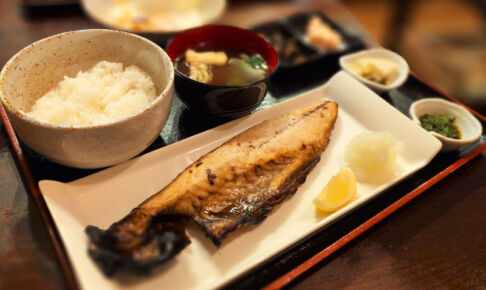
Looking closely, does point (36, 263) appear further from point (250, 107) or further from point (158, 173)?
point (250, 107)

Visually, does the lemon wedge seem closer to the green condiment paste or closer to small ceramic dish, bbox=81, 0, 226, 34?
the green condiment paste

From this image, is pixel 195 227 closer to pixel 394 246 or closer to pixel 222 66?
pixel 394 246

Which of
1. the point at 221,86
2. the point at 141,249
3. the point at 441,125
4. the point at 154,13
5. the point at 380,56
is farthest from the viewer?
the point at 154,13

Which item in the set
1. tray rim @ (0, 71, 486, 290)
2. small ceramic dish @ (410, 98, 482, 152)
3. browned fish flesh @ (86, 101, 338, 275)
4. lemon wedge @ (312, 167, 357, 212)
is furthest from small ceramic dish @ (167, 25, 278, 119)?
small ceramic dish @ (410, 98, 482, 152)

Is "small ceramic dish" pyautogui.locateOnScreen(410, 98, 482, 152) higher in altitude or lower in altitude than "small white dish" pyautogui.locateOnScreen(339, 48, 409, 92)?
lower

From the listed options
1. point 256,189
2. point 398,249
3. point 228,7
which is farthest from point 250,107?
point 228,7

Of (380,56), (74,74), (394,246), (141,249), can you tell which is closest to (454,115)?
(380,56)

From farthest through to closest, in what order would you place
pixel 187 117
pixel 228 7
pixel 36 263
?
1. pixel 228 7
2. pixel 187 117
3. pixel 36 263
